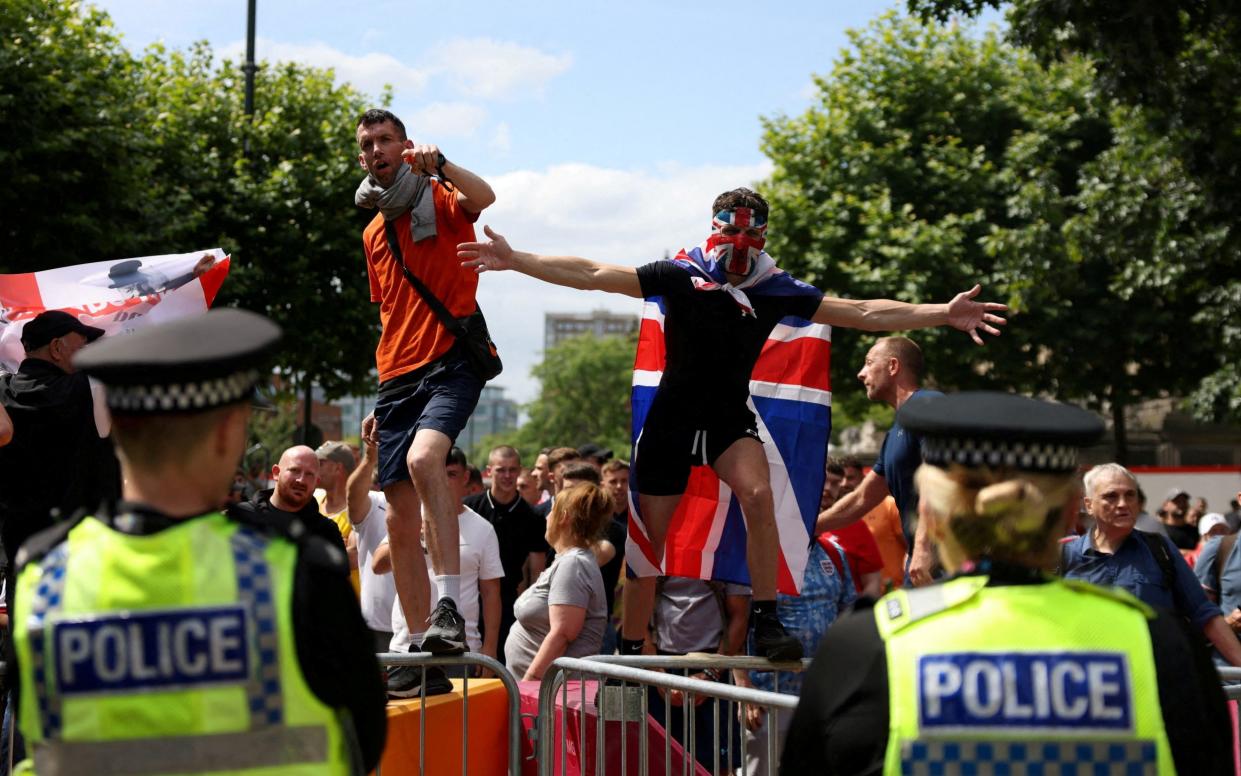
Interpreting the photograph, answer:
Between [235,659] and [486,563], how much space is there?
578 cm

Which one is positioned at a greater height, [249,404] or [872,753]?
[249,404]

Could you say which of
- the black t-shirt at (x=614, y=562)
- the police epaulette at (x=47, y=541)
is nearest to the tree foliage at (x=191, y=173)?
the black t-shirt at (x=614, y=562)

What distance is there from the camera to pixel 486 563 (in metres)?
8.41

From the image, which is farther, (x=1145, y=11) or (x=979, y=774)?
(x=1145, y=11)

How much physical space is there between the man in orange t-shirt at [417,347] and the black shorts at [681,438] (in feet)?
2.73

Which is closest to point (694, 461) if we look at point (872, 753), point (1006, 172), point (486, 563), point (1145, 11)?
point (486, 563)

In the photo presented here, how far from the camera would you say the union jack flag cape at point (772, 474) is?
7402 millimetres

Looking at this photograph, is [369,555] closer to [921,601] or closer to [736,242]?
[736,242]

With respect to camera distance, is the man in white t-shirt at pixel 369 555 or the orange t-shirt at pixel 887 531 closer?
the man in white t-shirt at pixel 369 555

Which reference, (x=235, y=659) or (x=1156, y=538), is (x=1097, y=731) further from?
(x=1156, y=538)

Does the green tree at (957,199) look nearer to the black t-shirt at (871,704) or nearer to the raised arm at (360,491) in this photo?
the raised arm at (360,491)

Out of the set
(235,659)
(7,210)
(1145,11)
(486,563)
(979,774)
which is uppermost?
(1145,11)

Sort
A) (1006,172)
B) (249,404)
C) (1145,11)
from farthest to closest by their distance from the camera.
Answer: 1. (1006,172)
2. (1145,11)
3. (249,404)

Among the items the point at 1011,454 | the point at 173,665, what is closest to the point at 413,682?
the point at 173,665
